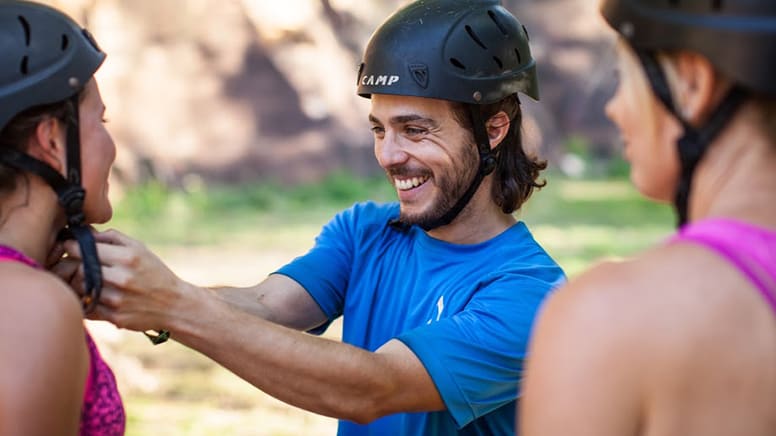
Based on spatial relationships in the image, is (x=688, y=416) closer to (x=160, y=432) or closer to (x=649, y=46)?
(x=649, y=46)

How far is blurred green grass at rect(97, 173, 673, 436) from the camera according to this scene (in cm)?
734

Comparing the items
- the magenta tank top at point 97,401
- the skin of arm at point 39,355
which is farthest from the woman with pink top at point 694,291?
the magenta tank top at point 97,401

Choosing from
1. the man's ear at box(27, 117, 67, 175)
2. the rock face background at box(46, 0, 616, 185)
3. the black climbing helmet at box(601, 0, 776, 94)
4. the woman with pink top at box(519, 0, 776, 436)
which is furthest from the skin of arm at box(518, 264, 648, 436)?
the rock face background at box(46, 0, 616, 185)

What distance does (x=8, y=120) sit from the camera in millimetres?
2592

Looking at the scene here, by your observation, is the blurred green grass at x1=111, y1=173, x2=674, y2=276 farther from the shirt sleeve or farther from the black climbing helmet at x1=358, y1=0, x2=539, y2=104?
the shirt sleeve

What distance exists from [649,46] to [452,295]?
154 centimetres

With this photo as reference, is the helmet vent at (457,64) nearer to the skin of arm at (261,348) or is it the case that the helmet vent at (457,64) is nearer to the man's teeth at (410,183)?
the man's teeth at (410,183)

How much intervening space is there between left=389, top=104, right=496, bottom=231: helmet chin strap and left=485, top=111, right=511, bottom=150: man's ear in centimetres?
5

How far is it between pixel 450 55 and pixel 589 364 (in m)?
1.94

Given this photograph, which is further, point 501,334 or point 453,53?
point 453,53

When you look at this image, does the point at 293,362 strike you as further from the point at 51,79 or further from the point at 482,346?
the point at 51,79

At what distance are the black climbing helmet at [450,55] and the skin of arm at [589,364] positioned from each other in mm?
1775

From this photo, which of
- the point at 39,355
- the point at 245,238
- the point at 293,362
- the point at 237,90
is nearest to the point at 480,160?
the point at 293,362

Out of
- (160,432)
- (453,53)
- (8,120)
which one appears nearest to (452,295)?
(453,53)
